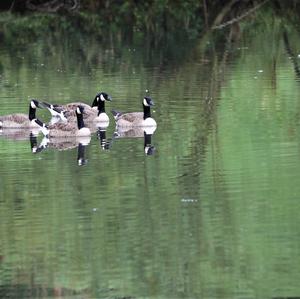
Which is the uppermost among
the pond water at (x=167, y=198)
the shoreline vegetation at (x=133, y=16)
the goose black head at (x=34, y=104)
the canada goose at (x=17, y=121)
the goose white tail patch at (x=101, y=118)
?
the shoreline vegetation at (x=133, y=16)

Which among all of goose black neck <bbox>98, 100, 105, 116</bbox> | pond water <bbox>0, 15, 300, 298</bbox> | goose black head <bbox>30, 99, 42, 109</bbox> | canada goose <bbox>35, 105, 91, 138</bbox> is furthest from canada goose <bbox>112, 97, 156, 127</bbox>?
goose black head <bbox>30, 99, 42, 109</bbox>

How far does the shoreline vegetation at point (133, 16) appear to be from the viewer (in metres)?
39.7

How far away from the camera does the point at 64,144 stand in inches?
765

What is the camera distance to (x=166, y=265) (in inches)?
446

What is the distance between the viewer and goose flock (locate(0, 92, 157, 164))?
19.8 meters

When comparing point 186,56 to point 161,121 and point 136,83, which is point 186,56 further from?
point 161,121

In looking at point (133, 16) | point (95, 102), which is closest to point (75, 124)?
point (95, 102)

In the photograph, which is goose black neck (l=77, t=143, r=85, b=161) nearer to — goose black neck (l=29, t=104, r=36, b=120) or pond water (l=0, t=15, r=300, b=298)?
pond water (l=0, t=15, r=300, b=298)

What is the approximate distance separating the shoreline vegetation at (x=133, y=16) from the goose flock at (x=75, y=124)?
580 inches

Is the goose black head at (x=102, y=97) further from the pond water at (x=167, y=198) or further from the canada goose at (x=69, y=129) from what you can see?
the canada goose at (x=69, y=129)

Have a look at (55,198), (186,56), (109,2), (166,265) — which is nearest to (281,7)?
(109,2)

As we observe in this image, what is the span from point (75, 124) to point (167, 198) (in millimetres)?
6628

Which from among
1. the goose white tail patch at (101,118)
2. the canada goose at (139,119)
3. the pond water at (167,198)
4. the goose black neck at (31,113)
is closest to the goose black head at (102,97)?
the goose white tail patch at (101,118)

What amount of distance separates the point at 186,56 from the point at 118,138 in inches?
488
